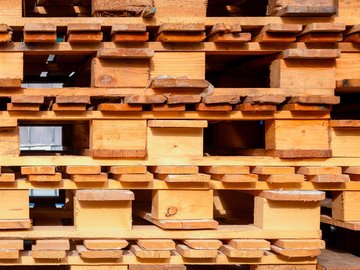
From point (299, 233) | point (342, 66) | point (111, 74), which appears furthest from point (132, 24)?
point (299, 233)

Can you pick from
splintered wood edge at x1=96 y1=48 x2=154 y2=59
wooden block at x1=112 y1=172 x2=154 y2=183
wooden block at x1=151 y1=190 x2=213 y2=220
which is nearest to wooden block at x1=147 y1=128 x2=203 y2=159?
wooden block at x1=112 y1=172 x2=154 y2=183

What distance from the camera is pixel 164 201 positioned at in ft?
10.5

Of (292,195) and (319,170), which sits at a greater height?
(319,170)

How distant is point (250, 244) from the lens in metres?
3.21

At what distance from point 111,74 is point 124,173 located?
569 millimetres

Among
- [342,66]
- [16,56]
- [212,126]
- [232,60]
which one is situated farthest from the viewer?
[212,126]

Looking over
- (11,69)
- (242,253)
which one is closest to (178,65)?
(11,69)

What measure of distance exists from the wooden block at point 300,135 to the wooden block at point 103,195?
915 millimetres

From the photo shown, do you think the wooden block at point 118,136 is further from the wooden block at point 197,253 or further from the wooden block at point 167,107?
A: the wooden block at point 197,253

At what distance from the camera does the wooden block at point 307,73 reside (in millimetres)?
3287

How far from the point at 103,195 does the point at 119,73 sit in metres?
0.70

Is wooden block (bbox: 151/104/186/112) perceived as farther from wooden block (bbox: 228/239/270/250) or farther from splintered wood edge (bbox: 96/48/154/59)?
wooden block (bbox: 228/239/270/250)

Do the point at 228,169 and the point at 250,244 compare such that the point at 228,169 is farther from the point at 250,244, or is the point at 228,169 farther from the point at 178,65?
the point at 178,65

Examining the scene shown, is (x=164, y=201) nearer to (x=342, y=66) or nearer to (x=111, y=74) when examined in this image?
(x=111, y=74)
